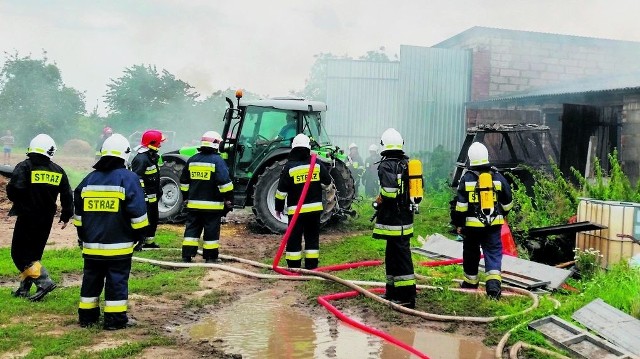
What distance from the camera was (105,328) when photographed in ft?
15.4

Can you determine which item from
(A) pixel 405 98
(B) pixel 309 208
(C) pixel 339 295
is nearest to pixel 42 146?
(B) pixel 309 208

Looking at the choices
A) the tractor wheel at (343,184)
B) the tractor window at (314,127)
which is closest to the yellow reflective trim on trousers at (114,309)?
the tractor window at (314,127)

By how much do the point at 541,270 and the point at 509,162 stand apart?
3.65m

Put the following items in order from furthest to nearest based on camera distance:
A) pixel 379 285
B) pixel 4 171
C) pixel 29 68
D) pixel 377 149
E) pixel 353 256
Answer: pixel 29 68 < pixel 377 149 < pixel 4 171 < pixel 353 256 < pixel 379 285

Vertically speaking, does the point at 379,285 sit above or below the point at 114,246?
below

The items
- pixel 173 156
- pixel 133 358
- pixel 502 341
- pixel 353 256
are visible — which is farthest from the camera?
pixel 173 156

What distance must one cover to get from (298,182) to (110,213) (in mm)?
2891

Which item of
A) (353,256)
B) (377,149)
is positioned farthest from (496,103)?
(353,256)

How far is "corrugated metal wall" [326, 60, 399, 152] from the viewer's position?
19891mm

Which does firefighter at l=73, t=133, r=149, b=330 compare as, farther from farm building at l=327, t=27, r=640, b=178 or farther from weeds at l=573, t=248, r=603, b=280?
farm building at l=327, t=27, r=640, b=178

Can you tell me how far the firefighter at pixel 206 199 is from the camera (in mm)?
7430

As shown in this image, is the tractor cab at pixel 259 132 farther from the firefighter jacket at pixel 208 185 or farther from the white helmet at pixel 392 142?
the white helmet at pixel 392 142

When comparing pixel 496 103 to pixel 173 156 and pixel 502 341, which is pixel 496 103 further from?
pixel 502 341

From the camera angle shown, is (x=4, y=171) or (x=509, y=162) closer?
(x=509, y=162)
